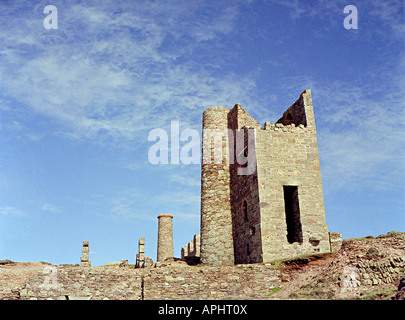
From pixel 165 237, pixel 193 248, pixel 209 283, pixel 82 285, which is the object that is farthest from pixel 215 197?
pixel 193 248

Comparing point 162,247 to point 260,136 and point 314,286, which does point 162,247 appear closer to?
point 260,136

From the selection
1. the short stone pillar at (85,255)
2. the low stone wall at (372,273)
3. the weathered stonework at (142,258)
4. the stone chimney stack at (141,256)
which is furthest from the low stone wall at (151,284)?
the stone chimney stack at (141,256)

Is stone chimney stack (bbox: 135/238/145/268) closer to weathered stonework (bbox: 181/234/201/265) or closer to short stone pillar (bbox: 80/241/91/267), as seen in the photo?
short stone pillar (bbox: 80/241/91/267)

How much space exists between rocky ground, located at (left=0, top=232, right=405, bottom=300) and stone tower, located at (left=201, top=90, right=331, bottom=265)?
2.76 meters

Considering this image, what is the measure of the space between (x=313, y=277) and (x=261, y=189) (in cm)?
560

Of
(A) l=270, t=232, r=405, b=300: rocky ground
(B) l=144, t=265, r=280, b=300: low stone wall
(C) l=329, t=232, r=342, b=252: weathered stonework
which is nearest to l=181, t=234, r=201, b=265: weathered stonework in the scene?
(C) l=329, t=232, r=342, b=252: weathered stonework

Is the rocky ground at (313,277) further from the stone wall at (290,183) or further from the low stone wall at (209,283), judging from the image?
the stone wall at (290,183)

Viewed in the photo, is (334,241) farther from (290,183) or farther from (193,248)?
(193,248)

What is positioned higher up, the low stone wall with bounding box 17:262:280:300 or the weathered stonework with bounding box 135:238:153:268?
the weathered stonework with bounding box 135:238:153:268

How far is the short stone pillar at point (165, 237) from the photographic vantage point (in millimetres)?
31156

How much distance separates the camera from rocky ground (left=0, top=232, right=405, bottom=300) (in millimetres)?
12461

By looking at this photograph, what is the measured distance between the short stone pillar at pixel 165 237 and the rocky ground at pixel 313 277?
14.7 m

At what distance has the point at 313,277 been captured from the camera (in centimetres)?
1462
